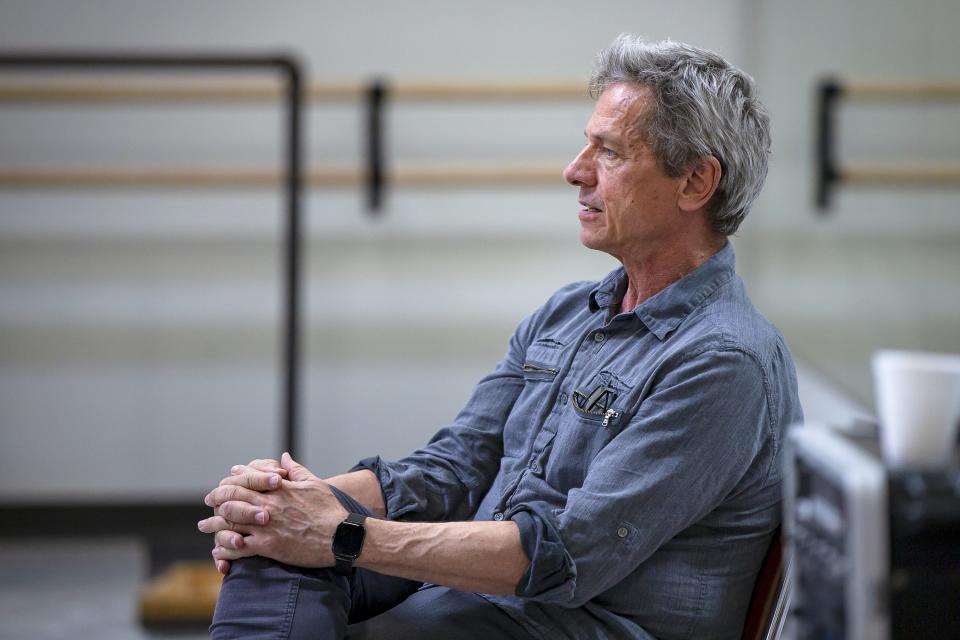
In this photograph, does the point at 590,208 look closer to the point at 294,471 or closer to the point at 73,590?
the point at 294,471

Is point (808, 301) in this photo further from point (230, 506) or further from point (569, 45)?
point (230, 506)

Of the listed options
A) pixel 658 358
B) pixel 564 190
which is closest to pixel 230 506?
pixel 658 358

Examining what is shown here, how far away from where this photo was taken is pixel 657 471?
1291mm

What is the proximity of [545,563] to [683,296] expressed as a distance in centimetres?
39

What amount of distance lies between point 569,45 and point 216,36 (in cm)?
107

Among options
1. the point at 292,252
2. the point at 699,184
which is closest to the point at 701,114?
the point at 699,184

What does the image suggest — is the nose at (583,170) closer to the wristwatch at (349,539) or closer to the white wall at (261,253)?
the wristwatch at (349,539)

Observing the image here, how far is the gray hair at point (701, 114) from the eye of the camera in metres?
1.47

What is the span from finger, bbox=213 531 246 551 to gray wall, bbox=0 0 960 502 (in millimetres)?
2104

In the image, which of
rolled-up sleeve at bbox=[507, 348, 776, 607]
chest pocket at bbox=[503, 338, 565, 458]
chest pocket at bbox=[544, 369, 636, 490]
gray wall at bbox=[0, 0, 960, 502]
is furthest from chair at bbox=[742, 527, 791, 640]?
gray wall at bbox=[0, 0, 960, 502]

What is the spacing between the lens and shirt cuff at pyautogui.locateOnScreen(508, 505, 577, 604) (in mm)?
1275

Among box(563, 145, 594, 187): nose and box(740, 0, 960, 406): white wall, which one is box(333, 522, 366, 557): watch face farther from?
box(740, 0, 960, 406): white wall

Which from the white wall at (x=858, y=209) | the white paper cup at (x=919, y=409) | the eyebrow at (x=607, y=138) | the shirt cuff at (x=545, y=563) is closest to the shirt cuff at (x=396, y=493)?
the shirt cuff at (x=545, y=563)

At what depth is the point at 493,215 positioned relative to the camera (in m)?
3.50
